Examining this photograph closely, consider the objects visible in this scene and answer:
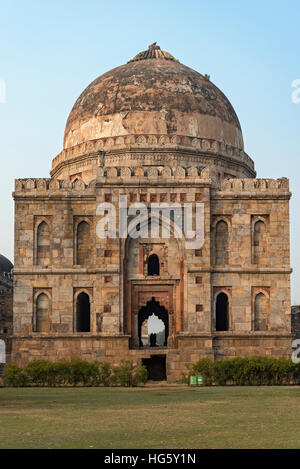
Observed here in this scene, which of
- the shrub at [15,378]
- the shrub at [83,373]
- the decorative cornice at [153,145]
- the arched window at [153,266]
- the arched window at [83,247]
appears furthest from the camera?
the decorative cornice at [153,145]

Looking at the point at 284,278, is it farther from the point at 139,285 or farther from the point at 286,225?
the point at 139,285

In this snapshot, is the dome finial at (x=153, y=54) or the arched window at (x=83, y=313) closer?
the arched window at (x=83, y=313)

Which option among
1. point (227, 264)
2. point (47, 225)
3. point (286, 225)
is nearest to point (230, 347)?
point (227, 264)

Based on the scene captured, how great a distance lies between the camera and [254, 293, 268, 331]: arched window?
110 feet

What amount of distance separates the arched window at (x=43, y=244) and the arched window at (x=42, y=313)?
4.78ft

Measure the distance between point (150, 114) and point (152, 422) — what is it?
84.0 ft

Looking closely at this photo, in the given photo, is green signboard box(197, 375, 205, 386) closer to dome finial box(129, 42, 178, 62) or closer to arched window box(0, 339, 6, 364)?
arched window box(0, 339, 6, 364)

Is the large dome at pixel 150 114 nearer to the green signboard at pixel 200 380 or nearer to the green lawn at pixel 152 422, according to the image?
the green signboard at pixel 200 380

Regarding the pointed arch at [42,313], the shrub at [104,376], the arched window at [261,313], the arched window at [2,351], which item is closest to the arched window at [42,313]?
the pointed arch at [42,313]

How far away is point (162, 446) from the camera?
11.2 meters

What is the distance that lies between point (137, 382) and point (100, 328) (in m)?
3.39

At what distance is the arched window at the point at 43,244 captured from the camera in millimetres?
33750

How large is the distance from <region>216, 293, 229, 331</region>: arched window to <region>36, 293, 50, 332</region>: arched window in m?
7.31

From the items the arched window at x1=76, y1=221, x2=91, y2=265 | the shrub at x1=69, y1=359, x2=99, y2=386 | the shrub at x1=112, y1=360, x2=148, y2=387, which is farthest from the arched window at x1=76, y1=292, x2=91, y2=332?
the shrub at x1=112, y1=360, x2=148, y2=387
